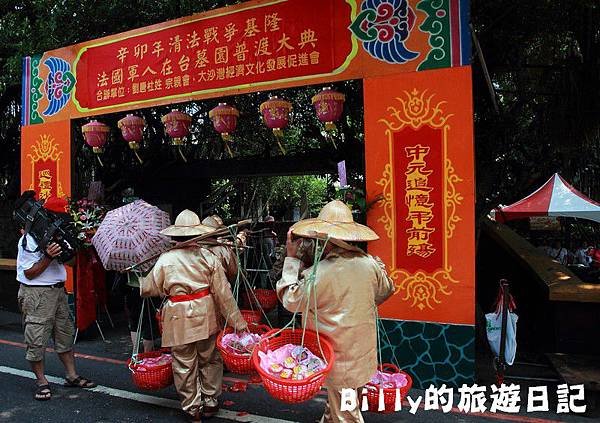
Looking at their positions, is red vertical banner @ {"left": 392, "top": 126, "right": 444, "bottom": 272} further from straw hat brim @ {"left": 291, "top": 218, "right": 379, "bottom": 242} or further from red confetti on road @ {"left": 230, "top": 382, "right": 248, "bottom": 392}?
red confetti on road @ {"left": 230, "top": 382, "right": 248, "bottom": 392}

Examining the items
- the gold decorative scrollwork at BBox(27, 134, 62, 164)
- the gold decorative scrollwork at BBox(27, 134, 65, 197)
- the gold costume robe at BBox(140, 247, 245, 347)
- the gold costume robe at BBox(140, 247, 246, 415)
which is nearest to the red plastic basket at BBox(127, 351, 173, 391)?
the gold costume robe at BBox(140, 247, 246, 415)

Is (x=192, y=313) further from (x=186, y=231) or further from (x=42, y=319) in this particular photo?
(x=42, y=319)

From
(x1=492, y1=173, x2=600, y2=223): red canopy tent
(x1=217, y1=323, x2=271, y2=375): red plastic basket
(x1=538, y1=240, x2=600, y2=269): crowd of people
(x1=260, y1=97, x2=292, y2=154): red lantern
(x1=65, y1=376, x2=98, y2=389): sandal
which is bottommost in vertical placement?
(x1=65, y1=376, x2=98, y2=389): sandal

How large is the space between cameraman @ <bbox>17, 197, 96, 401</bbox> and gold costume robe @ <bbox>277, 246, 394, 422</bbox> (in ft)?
8.62

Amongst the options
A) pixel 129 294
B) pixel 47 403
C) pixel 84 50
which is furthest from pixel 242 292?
pixel 84 50

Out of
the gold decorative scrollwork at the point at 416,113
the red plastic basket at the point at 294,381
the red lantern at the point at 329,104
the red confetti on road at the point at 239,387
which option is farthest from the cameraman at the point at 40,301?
the gold decorative scrollwork at the point at 416,113

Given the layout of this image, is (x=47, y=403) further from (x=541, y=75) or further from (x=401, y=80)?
(x=541, y=75)

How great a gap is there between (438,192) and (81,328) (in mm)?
5189

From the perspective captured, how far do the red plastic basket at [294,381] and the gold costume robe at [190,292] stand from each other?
2.77ft

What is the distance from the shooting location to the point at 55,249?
Result: 15.1 ft

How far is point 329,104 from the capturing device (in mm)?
5520

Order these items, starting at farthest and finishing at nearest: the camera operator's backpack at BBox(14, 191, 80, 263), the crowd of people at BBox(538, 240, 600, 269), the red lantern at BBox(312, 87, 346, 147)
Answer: the crowd of people at BBox(538, 240, 600, 269), the red lantern at BBox(312, 87, 346, 147), the camera operator's backpack at BBox(14, 191, 80, 263)

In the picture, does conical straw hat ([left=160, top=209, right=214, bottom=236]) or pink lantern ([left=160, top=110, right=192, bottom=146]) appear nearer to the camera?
conical straw hat ([left=160, top=209, right=214, bottom=236])

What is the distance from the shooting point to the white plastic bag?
4812mm
